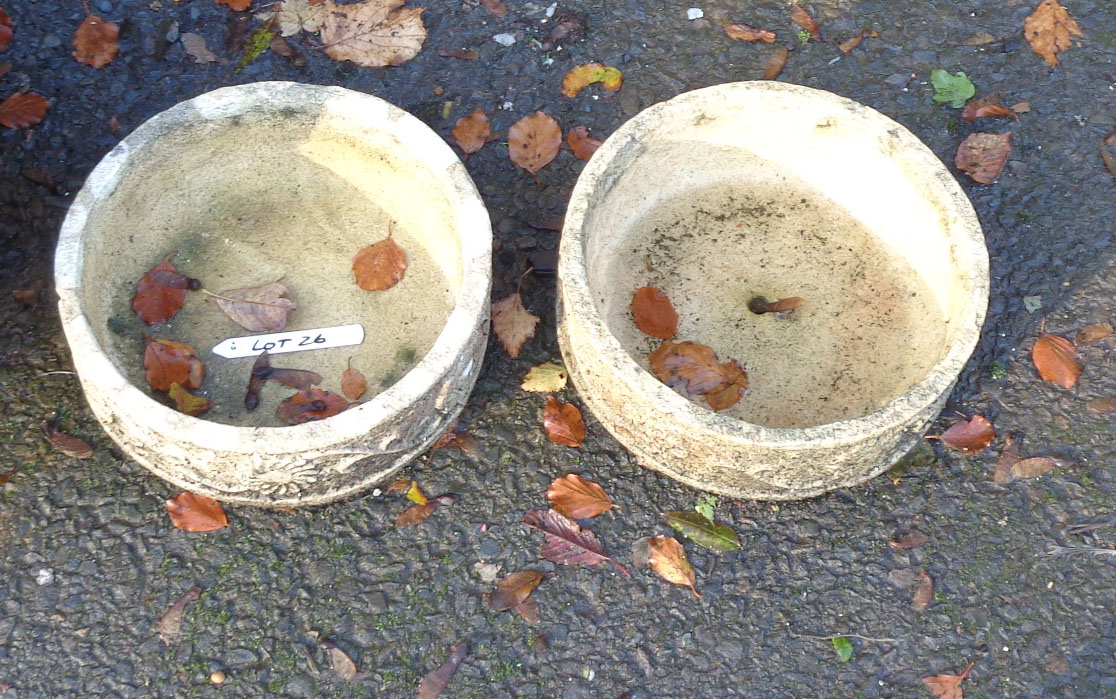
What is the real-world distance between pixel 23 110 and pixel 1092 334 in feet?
12.0

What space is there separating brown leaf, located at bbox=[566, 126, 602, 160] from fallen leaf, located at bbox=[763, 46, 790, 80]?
2.40ft

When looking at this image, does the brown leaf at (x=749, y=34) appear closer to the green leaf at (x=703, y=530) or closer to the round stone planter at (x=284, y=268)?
the round stone planter at (x=284, y=268)

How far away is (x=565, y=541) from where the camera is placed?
9.20 ft

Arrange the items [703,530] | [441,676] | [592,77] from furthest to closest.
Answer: [592,77] → [703,530] → [441,676]

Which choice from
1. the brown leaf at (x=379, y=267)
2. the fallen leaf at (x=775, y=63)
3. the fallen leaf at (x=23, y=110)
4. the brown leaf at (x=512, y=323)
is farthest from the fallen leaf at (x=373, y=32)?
the fallen leaf at (x=775, y=63)

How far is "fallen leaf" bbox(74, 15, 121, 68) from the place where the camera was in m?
3.50

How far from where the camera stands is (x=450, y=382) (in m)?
2.58

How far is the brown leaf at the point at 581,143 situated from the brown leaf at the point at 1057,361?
1.60 m

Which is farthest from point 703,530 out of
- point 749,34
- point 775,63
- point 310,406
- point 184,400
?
point 749,34

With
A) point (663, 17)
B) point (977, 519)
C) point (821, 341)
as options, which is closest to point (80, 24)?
point (663, 17)

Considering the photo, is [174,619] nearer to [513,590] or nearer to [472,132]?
[513,590]

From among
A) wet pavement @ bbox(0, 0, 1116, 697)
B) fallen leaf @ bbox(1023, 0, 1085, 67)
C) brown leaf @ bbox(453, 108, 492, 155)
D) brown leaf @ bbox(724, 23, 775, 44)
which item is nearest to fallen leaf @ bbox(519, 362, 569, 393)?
wet pavement @ bbox(0, 0, 1116, 697)

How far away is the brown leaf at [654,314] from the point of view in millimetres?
3000

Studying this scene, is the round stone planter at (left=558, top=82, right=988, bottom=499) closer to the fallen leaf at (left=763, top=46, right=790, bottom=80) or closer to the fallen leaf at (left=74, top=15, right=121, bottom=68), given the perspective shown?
the fallen leaf at (left=763, top=46, right=790, bottom=80)
